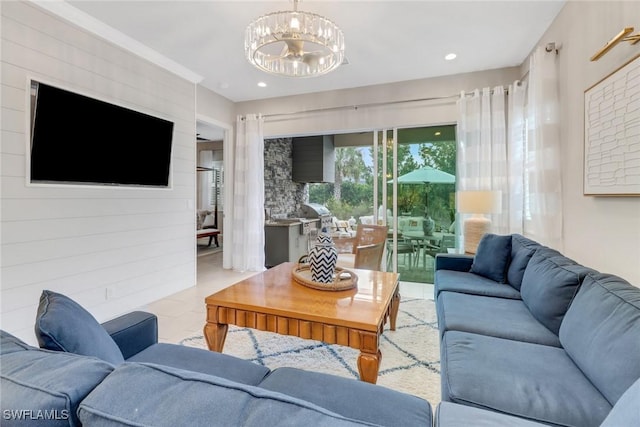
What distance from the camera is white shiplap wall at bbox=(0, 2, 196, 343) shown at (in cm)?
229

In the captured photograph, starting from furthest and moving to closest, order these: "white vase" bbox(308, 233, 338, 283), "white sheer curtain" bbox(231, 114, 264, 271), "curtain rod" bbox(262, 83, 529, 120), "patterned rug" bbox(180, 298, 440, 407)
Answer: "white sheer curtain" bbox(231, 114, 264, 271) < "curtain rod" bbox(262, 83, 529, 120) < "white vase" bbox(308, 233, 338, 283) < "patterned rug" bbox(180, 298, 440, 407)

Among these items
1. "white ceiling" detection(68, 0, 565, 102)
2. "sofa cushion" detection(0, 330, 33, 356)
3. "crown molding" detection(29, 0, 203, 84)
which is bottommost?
"sofa cushion" detection(0, 330, 33, 356)

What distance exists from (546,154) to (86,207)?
423cm

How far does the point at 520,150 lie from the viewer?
3.38m

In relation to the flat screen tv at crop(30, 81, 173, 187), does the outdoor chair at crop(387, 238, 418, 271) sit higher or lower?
lower

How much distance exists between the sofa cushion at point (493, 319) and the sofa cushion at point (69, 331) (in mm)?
1686

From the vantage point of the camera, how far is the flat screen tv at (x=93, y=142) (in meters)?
2.42

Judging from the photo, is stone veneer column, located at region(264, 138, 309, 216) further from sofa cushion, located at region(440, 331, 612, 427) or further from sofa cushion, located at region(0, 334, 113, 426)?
sofa cushion, located at region(0, 334, 113, 426)

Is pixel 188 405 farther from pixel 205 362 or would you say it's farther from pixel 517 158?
pixel 517 158

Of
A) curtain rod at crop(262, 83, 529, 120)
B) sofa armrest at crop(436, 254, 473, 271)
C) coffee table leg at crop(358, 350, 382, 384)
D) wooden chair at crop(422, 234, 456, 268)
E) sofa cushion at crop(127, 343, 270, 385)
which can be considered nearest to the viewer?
sofa cushion at crop(127, 343, 270, 385)

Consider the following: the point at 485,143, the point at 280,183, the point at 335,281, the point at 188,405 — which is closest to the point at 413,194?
the point at 485,143

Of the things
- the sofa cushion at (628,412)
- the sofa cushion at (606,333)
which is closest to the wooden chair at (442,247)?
the sofa cushion at (606,333)

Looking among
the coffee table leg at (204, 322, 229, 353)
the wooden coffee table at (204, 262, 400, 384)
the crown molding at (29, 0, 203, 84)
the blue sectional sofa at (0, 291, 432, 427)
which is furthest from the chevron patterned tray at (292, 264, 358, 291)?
the crown molding at (29, 0, 203, 84)

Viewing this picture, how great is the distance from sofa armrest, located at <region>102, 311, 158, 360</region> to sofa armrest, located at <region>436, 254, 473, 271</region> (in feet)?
8.51
